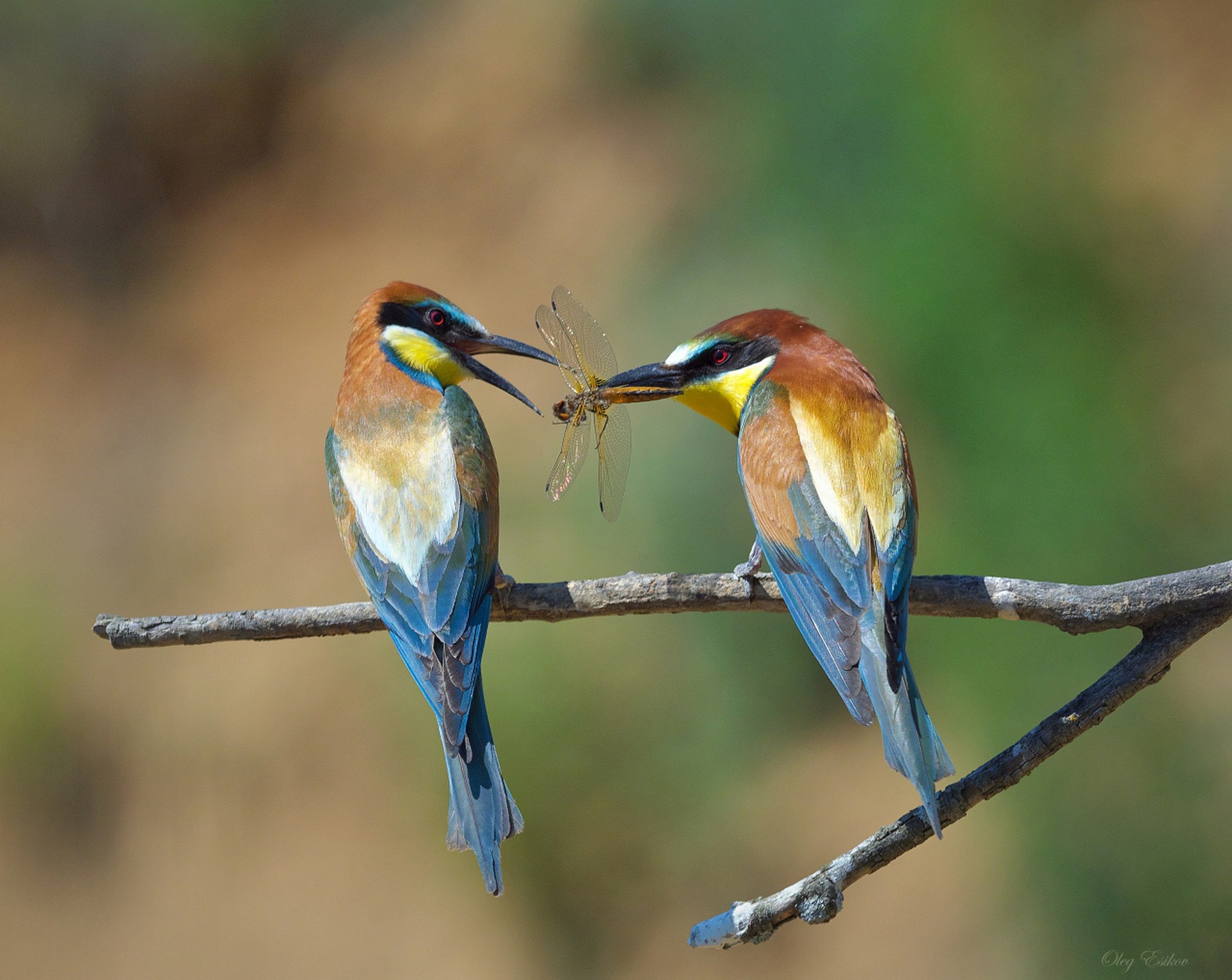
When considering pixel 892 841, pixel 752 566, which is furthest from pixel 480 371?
pixel 892 841

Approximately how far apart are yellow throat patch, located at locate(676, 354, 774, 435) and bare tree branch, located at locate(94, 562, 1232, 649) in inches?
15.8

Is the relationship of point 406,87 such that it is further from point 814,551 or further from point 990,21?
point 814,551

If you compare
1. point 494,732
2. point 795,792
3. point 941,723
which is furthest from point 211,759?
point 941,723

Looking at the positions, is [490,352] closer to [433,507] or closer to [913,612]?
[433,507]

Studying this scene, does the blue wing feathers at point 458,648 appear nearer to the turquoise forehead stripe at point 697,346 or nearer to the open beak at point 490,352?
the open beak at point 490,352

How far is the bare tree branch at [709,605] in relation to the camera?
150 centimetres

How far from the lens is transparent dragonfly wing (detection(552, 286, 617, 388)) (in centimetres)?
205

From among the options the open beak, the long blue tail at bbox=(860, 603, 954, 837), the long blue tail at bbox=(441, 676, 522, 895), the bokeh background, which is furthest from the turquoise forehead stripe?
the bokeh background

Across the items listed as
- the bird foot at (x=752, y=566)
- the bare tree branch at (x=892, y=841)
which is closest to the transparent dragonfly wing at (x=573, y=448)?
the bird foot at (x=752, y=566)

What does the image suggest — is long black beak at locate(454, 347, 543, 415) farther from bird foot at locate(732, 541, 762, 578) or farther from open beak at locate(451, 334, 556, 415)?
bird foot at locate(732, 541, 762, 578)

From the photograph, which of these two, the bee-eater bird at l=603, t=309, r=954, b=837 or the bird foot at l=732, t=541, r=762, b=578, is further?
the bird foot at l=732, t=541, r=762, b=578

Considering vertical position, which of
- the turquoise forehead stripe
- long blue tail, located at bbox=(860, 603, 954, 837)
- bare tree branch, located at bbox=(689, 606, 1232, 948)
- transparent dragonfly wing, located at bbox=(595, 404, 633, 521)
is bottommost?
bare tree branch, located at bbox=(689, 606, 1232, 948)

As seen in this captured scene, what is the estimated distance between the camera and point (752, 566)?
1.79 metres

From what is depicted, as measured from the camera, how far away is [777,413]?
181 cm
